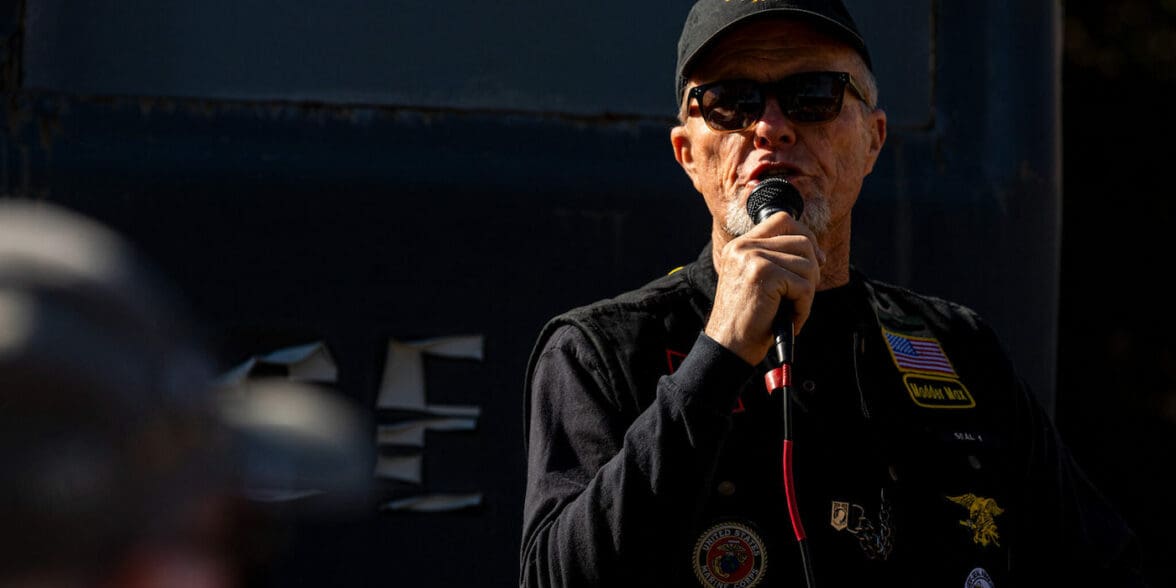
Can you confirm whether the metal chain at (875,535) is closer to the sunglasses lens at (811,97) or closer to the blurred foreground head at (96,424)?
the sunglasses lens at (811,97)

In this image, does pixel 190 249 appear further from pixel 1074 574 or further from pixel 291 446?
pixel 1074 574

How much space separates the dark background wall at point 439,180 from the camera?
255cm

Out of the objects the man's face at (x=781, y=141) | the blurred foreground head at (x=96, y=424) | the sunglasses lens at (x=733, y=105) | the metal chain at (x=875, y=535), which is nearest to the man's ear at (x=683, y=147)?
the man's face at (x=781, y=141)

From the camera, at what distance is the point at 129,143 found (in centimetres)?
257

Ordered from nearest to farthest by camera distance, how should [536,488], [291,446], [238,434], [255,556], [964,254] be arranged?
[238,434] → [255,556] → [291,446] → [536,488] → [964,254]

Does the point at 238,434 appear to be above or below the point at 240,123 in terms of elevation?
below

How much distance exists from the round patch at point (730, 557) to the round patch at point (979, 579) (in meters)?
0.35

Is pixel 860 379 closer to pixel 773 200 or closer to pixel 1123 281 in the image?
pixel 773 200

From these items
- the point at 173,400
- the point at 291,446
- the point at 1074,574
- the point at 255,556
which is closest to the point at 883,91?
the point at 1074,574

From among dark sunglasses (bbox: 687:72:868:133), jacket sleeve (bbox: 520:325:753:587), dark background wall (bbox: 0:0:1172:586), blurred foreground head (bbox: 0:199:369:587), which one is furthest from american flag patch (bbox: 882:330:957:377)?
blurred foreground head (bbox: 0:199:369:587)

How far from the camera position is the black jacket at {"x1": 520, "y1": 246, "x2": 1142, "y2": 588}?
1.62 meters

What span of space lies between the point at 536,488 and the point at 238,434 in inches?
31.3

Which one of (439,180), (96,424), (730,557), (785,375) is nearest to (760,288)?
(785,375)

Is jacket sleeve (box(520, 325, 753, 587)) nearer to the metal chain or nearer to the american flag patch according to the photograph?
the metal chain
